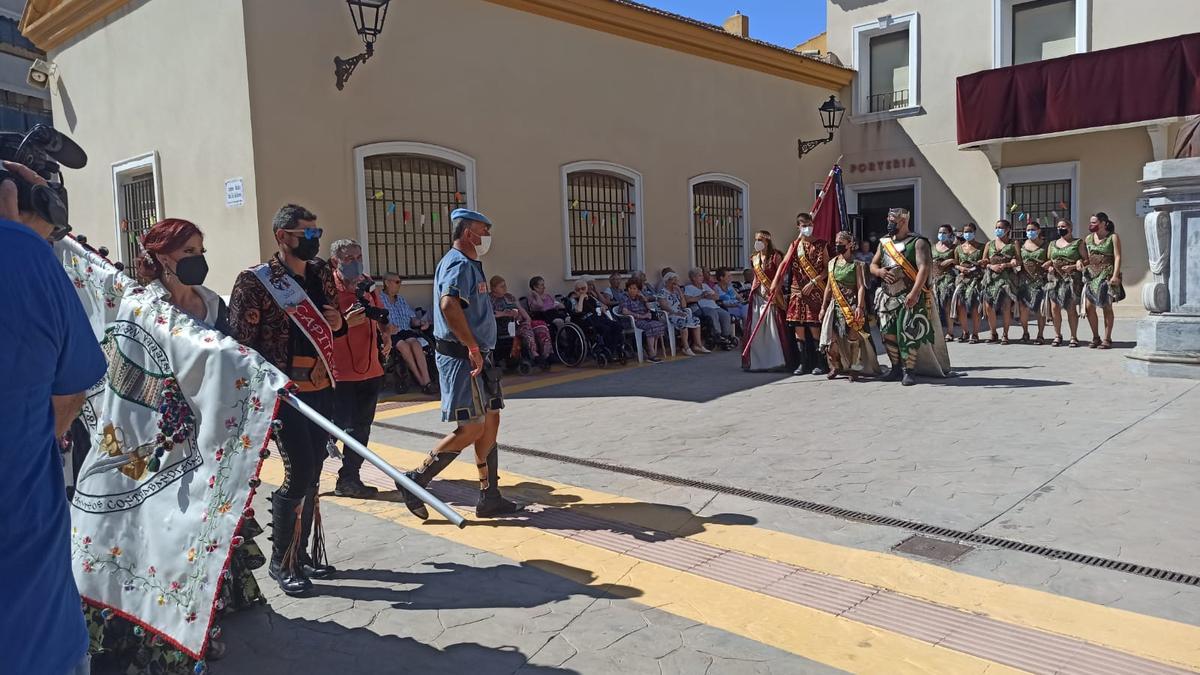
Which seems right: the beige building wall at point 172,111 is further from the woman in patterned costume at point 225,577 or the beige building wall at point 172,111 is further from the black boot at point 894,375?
the black boot at point 894,375

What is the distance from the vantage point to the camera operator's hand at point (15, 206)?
2.07 m

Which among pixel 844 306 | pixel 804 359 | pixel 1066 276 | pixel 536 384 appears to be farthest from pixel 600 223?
pixel 1066 276

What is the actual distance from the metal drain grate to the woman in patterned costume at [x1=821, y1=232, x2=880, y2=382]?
4123 mm

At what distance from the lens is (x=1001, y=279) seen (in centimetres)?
1227

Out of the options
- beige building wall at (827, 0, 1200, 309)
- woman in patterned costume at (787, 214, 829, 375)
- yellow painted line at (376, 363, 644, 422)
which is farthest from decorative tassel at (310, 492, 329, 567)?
beige building wall at (827, 0, 1200, 309)

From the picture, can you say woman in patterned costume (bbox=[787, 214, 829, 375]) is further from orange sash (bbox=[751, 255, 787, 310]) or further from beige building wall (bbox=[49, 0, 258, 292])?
beige building wall (bbox=[49, 0, 258, 292])

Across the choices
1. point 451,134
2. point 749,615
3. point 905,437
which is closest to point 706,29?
point 451,134

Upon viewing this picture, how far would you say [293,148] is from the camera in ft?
34.0

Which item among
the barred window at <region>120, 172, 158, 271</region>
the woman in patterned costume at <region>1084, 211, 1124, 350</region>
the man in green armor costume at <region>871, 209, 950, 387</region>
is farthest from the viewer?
the barred window at <region>120, 172, 158, 271</region>

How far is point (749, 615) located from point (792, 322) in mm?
6741

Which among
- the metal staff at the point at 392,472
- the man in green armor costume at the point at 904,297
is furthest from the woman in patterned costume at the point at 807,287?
the metal staff at the point at 392,472

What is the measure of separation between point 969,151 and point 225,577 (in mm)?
17655

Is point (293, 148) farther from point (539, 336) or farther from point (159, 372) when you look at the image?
point (159, 372)

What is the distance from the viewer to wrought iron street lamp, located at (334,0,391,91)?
10.1 meters
